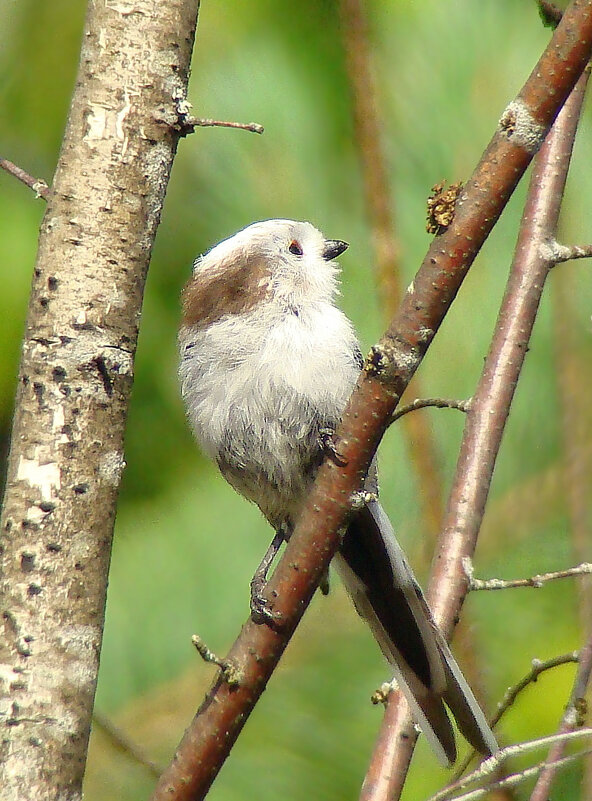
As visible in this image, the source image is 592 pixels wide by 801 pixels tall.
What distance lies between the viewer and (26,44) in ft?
7.87

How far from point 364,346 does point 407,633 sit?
24.7 inches

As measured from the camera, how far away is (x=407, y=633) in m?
1.78

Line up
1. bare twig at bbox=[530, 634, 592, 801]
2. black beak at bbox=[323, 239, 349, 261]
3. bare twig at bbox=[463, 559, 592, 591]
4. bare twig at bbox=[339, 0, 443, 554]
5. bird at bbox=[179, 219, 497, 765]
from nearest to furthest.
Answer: bare twig at bbox=[530, 634, 592, 801]
bare twig at bbox=[463, 559, 592, 591]
bird at bbox=[179, 219, 497, 765]
bare twig at bbox=[339, 0, 443, 554]
black beak at bbox=[323, 239, 349, 261]

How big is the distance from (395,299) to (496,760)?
0.94 meters

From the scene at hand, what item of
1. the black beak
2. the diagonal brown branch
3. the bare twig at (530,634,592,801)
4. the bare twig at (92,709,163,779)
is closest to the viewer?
the diagonal brown branch

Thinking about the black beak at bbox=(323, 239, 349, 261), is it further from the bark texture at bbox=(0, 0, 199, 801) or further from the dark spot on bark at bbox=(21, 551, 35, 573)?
the dark spot on bark at bbox=(21, 551, 35, 573)

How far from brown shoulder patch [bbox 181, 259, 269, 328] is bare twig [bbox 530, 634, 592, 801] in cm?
100

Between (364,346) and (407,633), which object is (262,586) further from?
(364,346)

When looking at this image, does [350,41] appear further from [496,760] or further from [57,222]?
[496,760]

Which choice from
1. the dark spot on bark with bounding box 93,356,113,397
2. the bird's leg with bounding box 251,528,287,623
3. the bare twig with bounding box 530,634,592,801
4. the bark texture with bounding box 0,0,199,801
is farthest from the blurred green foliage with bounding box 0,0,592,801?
the dark spot on bark with bounding box 93,356,113,397

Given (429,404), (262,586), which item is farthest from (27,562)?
(429,404)

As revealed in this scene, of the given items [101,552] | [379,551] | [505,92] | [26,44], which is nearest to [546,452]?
[379,551]

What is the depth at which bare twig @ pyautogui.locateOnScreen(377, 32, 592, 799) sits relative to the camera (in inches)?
65.5

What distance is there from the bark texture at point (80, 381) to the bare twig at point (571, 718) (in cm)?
63
